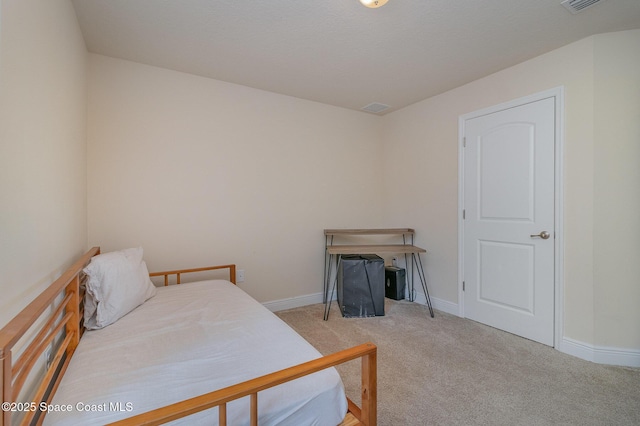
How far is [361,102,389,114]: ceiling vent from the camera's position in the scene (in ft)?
10.7

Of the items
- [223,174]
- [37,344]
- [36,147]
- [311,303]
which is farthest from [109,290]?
[311,303]

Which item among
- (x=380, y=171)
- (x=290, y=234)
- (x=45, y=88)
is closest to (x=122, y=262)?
(x=45, y=88)

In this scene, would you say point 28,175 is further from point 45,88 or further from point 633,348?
point 633,348

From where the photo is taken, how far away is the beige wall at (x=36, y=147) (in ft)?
2.82

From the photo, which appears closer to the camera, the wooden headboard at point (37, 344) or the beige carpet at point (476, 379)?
the wooden headboard at point (37, 344)

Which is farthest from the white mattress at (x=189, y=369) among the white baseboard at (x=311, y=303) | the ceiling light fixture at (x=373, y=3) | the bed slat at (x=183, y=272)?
the ceiling light fixture at (x=373, y=3)

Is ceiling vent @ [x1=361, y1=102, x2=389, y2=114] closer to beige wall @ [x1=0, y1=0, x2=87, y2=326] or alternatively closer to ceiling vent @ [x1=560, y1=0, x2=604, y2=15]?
ceiling vent @ [x1=560, y1=0, x2=604, y2=15]

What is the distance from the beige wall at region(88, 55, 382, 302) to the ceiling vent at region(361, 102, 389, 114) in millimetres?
145

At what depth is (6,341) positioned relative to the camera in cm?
63

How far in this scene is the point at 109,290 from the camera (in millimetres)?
1468

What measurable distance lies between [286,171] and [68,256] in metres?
1.93

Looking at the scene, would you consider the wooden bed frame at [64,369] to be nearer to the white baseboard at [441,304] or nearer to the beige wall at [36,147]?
the beige wall at [36,147]

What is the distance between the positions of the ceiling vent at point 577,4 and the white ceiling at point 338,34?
0.14ft

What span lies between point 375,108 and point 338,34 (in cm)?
156
